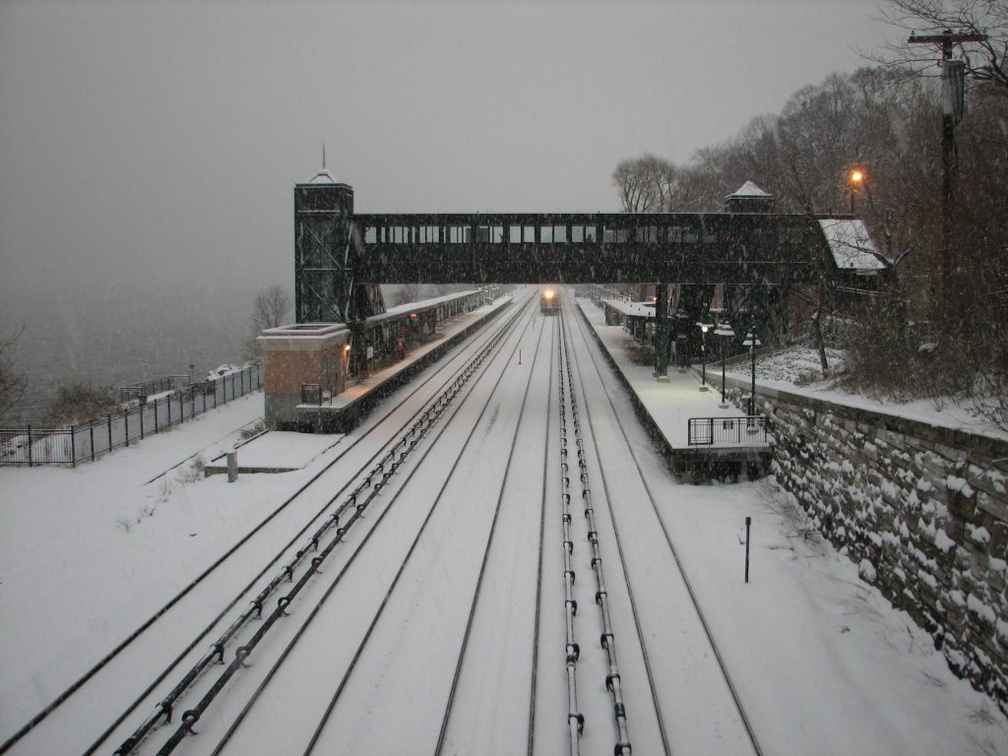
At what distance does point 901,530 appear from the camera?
34.0 ft

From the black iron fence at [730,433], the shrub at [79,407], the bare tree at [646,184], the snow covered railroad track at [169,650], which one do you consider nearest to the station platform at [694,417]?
the black iron fence at [730,433]

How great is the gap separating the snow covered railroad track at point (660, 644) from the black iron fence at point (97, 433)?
1467cm

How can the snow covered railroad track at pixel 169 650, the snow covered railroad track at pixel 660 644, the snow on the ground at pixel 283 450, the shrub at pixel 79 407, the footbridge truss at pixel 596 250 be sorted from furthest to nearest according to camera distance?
the footbridge truss at pixel 596 250 → the shrub at pixel 79 407 → the snow on the ground at pixel 283 450 → the snow covered railroad track at pixel 660 644 → the snow covered railroad track at pixel 169 650

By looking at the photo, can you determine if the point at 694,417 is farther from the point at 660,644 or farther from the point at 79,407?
the point at 79,407

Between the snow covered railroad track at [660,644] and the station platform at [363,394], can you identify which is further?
the station platform at [363,394]

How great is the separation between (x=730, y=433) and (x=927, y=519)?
8313 mm

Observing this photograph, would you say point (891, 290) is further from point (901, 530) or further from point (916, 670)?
point (916, 670)

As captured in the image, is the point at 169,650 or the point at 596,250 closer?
the point at 169,650

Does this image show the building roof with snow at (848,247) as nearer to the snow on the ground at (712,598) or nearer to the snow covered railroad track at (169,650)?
the snow on the ground at (712,598)

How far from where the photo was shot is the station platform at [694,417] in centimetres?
1702

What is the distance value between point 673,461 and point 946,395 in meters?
7.40

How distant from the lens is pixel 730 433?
18.0 meters

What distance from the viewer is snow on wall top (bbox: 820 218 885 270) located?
25.2 metres

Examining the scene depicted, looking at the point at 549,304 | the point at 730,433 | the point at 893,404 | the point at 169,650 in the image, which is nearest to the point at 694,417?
the point at 730,433
